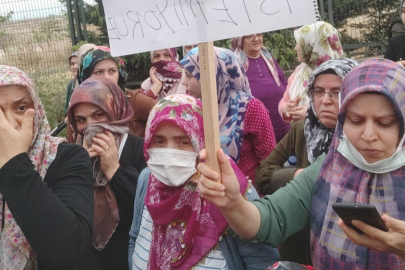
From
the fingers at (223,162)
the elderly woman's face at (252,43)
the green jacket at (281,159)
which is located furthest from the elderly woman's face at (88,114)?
the elderly woman's face at (252,43)

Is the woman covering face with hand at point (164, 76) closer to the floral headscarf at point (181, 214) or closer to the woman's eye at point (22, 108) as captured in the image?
the floral headscarf at point (181, 214)

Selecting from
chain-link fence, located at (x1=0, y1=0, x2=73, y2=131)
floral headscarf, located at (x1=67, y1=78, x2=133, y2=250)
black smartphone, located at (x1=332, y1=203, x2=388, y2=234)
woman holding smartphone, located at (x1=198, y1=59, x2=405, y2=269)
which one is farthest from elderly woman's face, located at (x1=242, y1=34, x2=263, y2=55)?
chain-link fence, located at (x1=0, y1=0, x2=73, y2=131)

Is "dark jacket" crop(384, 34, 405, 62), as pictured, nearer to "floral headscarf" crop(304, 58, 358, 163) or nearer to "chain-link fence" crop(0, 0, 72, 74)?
"floral headscarf" crop(304, 58, 358, 163)

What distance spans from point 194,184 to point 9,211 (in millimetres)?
772

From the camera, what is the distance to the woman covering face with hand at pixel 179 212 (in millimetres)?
2086

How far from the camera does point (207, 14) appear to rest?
5.13ft

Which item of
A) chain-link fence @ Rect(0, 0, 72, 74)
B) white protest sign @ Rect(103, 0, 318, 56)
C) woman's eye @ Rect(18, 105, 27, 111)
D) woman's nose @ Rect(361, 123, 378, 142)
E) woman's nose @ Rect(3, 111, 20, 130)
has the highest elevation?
chain-link fence @ Rect(0, 0, 72, 74)

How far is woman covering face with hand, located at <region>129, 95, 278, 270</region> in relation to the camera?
6.84 ft

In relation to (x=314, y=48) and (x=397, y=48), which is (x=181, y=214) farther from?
(x=397, y=48)

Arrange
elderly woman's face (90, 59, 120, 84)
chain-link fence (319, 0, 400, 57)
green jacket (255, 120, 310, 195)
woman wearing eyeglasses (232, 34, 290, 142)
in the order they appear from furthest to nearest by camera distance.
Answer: chain-link fence (319, 0, 400, 57) → woman wearing eyeglasses (232, 34, 290, 142) → elderly woman's face (90, 59, 120, 84) → green jacket (255, 120, 310, 195)

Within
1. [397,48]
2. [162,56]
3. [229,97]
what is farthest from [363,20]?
[229,97]

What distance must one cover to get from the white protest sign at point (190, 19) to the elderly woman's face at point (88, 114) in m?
1.37

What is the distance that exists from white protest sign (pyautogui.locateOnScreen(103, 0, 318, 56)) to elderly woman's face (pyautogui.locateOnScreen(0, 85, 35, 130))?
30.4 inches

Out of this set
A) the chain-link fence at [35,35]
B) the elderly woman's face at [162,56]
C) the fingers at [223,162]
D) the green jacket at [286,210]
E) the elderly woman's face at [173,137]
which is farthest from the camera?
the chain-link fence at [35,35]
